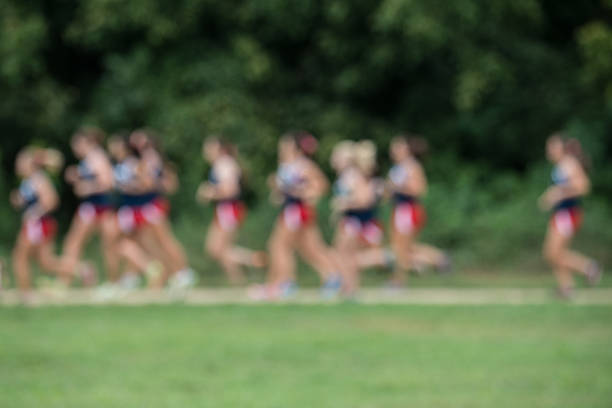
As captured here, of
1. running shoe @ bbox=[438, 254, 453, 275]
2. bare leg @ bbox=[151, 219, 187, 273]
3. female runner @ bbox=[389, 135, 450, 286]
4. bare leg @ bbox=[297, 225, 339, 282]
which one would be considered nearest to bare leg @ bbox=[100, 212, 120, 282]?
bare leg @ bbox=[151, 219, 187, 273]

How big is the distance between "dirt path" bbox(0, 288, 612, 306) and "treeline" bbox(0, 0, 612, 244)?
715 cm

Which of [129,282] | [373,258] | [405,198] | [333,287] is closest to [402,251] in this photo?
[405,198]

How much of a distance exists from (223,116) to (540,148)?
21.2 feet

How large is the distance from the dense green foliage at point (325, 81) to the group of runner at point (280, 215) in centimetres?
539

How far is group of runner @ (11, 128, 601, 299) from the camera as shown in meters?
17.9

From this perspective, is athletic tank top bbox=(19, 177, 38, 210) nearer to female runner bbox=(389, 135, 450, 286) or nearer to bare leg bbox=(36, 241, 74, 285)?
bare leg bbox=(36, 241, 74, 285)

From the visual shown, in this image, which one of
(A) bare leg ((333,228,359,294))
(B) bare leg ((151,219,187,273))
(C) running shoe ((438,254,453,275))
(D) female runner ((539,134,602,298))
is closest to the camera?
(D) female runner ((539,134,602,298))

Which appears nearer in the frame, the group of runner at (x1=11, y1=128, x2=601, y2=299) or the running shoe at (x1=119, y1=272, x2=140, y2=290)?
the group of runner at (x1=11, y1=128, x2=601, y2=299)

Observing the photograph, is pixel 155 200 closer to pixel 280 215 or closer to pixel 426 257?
pixel 280 215

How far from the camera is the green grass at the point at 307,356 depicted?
9.73m

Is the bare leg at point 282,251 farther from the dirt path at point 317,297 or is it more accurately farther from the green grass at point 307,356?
the green grass at point 307,356

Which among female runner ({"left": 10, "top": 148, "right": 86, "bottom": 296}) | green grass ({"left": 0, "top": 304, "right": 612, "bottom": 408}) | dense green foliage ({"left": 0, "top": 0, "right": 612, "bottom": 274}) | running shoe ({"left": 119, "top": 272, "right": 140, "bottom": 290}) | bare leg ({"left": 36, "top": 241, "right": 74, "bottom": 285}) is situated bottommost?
green grass ({"left": 0, "top": 304, "right": 612, "bottom": 408})

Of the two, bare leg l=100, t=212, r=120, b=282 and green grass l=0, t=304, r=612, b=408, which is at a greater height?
bare leg l=100, t=212, r=120, b=282

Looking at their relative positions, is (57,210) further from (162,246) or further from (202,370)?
(202,370)
